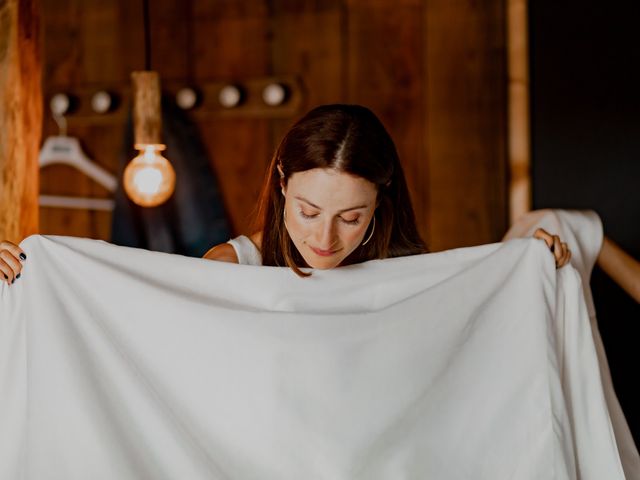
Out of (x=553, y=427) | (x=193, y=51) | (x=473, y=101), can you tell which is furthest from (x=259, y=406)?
(x=193, y=51)

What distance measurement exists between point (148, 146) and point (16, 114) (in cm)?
59

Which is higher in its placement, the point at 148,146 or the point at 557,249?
the point at 148,146

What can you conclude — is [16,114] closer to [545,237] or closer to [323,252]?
[323,252]

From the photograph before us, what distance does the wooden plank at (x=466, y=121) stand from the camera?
3.24 metres

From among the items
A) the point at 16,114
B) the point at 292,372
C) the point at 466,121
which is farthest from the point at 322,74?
the point at 292,372

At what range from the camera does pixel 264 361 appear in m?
1.63

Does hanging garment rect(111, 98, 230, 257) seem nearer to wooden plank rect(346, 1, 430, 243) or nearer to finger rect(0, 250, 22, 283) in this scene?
wooden plank rect(346, 1, 430, 243)

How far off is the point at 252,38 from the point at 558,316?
218 centimetres

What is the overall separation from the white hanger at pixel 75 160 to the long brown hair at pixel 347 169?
5.58ft

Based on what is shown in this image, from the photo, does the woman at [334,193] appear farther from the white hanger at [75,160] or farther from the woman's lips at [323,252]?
the white hanger at [75,160]

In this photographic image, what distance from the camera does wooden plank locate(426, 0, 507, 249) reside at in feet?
10.6

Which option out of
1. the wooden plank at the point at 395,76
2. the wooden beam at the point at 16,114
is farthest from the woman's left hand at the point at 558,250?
the wooden plank at the point at 395,76

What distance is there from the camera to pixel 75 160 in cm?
361

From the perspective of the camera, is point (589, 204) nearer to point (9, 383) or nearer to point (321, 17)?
point (321, 17)
